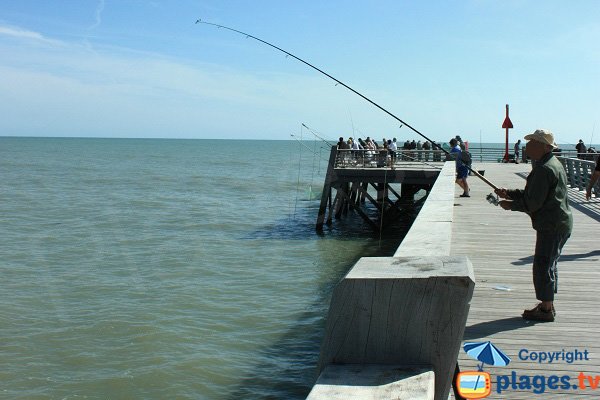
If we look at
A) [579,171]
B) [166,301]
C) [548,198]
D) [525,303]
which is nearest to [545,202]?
[548,198]

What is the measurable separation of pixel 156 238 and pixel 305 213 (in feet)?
31.2

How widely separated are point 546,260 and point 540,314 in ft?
1.43

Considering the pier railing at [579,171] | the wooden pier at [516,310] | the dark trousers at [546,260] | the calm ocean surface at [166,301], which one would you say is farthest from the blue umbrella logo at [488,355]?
the pier railing at [579,171]

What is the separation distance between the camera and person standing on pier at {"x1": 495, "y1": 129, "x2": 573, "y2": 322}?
476 centimetres

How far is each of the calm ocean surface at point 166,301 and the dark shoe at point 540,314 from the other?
11.7ft

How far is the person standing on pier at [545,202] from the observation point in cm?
476

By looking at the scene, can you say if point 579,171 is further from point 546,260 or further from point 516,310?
point 546,260

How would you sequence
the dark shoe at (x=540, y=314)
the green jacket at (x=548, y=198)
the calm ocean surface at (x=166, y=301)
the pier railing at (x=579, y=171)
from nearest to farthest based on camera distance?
the green jacket at (x=548, y=198) < the dark shoe at (x=540, y=314) < the calm ocean surface at (x=166, y=301) < the pier railing at (x=579, y=171)

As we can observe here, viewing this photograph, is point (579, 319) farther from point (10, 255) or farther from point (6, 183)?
point (6, 183)

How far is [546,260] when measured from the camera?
4.91 m

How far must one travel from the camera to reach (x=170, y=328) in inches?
423

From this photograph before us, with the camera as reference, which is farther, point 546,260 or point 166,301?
point 166,301

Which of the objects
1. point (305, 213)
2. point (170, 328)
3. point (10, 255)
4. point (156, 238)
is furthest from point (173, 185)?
point (170, 328)

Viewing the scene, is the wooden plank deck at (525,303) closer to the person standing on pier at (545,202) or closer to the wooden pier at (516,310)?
the wooden pier at (516,310)
